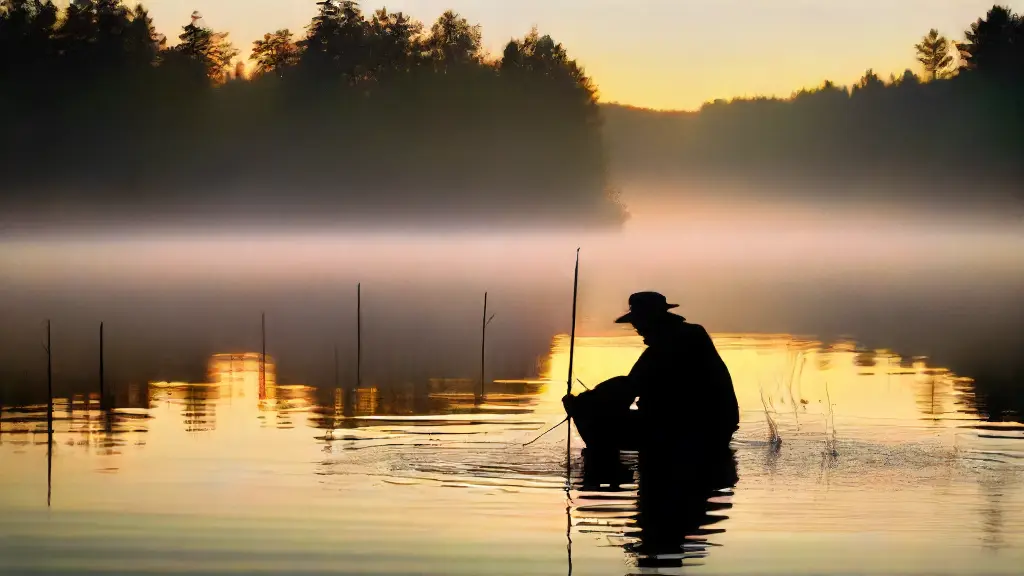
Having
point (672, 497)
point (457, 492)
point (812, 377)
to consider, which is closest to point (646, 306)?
point (672, 497)

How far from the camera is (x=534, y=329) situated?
36.1 metres

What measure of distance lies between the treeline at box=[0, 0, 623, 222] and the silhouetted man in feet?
399

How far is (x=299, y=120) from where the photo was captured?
150 meters

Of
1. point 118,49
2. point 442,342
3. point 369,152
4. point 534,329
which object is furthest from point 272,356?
point 369,152

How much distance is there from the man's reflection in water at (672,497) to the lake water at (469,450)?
0.04 meters

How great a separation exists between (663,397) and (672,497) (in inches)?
46.0

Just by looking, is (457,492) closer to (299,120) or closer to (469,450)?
(469,450)

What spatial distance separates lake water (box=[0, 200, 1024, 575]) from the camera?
12.4m

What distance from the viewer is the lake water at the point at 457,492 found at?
1215 cm

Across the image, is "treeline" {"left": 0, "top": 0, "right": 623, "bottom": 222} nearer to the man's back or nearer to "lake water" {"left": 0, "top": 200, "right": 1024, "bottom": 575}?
"lake water" {"left": 0, "top": 200, "right": 1024, "bottom": 575}

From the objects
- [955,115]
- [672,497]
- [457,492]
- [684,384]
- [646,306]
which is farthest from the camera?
[955,115]

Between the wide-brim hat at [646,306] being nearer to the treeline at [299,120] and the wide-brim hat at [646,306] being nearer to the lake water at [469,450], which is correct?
the lake water at [469,450]

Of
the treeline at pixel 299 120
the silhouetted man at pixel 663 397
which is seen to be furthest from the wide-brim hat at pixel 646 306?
the treeline at pixel 299 120

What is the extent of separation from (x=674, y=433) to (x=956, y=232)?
504ft
